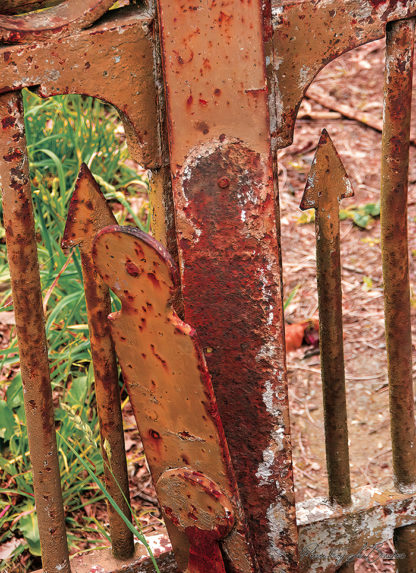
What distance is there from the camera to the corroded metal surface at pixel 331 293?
1.39 m

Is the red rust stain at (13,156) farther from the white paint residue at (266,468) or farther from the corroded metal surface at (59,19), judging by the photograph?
the white paint residue at (266,468)

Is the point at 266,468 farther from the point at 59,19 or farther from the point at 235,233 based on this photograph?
the point at 59,19

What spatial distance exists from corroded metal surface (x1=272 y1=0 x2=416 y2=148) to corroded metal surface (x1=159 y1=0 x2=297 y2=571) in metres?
0.05

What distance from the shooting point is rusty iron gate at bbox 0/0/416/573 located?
3.61 ft

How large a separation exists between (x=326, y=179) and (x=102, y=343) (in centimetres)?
51

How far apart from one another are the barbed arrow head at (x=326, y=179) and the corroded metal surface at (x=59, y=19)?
48cm

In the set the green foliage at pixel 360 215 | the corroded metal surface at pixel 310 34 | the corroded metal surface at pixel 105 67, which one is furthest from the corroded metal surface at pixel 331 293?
the green foliage at pixel 360 215

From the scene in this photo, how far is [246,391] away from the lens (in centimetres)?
129

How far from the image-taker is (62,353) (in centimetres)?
222

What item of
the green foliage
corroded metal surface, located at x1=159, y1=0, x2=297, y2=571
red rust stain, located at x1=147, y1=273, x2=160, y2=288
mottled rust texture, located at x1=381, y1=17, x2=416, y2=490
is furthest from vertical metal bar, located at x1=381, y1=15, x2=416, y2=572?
the green foliage

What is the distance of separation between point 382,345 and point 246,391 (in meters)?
1.75

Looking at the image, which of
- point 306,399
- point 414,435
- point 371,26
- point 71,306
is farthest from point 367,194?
point 371,26

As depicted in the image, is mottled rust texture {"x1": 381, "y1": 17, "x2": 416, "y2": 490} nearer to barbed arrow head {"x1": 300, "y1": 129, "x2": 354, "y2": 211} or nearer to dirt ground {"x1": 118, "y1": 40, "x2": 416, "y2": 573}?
barbed arrow head {"x1": 300, "y1": 129, "x2": 354, "y2": 211}

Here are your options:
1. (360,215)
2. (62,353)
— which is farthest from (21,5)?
(360,215)
